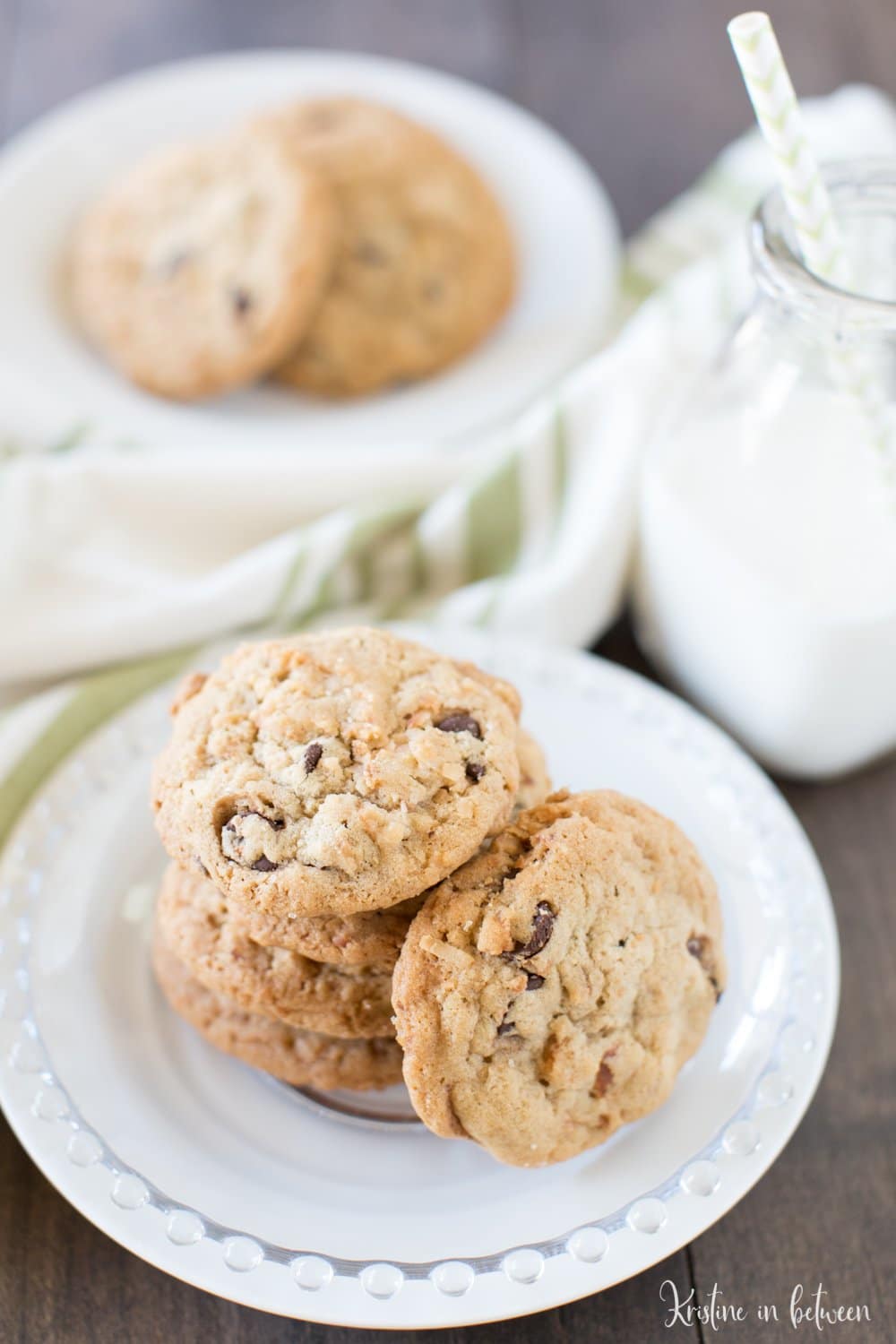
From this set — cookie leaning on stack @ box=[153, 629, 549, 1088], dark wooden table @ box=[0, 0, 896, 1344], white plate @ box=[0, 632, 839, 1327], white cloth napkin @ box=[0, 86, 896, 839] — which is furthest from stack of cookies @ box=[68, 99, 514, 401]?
cookie leaning on stack @ box=[153, 629, 549, 1088]

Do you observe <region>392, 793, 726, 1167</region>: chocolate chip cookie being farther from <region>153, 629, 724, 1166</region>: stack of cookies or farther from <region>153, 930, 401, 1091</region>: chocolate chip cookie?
<region>153, 930, 401, 1091</region>: chocolate chip cookie

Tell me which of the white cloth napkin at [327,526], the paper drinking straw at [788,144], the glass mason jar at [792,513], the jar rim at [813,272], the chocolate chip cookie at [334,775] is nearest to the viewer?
the chocolate chip cookie at [334,775]

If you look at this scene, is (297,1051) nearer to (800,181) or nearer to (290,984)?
(290,984)

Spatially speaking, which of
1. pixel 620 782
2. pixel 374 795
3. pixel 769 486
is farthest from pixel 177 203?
pixel 374 795

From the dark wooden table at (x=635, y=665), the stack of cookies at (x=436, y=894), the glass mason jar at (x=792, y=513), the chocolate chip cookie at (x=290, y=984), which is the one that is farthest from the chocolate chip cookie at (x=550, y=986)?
the glass mason jar at (x=792, y=513)

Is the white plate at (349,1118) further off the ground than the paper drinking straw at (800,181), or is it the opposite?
the paper drinking straw at (800,181)

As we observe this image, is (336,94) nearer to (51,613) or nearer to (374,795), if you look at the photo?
(51,613)

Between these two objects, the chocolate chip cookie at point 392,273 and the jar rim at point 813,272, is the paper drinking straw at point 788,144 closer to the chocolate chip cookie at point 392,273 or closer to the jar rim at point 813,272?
the jar rim at point 813,272
